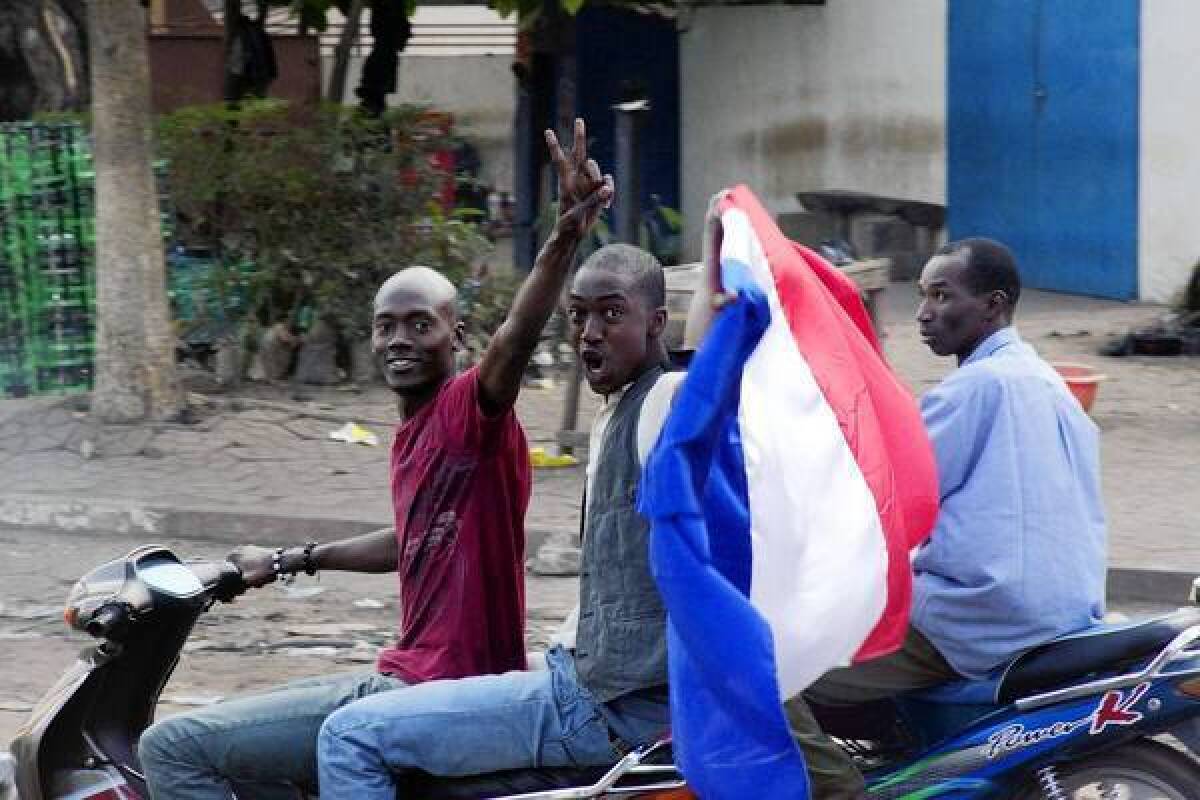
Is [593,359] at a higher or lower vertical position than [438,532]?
higher

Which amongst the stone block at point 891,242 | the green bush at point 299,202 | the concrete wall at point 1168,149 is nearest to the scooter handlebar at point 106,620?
the green bush at point 299,202

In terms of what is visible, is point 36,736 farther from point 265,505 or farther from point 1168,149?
point 1168,149

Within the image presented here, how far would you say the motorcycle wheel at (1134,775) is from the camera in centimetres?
370

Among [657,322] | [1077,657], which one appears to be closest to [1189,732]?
[1077,657]

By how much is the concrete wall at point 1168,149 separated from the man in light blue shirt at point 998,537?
11177 millimetres

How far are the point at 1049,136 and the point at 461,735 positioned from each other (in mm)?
13255

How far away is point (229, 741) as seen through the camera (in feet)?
12.1

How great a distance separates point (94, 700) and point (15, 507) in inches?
202

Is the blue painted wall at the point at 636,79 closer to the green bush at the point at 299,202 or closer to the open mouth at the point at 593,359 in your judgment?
the green bush at the point at 299,202

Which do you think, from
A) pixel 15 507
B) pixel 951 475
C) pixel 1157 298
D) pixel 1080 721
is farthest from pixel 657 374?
pixel 1157 298

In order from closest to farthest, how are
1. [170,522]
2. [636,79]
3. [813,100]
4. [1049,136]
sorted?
[170,522] < [1049,136] < [813,100] < [636,79]

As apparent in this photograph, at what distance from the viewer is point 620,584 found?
3486 millimetres

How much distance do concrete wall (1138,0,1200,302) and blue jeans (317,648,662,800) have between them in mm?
11860

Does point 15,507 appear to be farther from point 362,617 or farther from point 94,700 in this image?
point 94,700
